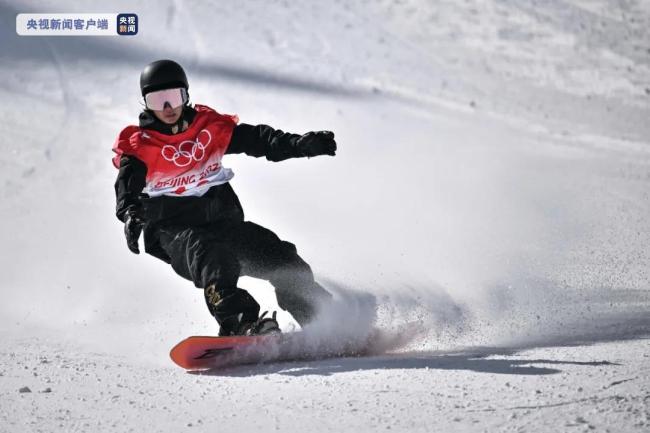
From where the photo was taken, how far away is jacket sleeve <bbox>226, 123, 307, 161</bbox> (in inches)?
197

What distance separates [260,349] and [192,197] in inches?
38.2

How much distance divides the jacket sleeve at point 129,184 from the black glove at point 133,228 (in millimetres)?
69

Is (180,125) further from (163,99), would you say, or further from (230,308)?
(230,308)

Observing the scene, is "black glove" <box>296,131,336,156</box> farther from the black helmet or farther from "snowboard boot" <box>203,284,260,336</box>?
"snowboard boot" <box>203,284,260,336</box>

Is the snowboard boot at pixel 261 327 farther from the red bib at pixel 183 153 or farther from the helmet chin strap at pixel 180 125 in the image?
the helmet chin strap at pixel 180 125

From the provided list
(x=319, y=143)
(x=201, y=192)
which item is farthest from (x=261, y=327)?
(x=319, y=143)

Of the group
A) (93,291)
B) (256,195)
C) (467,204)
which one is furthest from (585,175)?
(93,291)

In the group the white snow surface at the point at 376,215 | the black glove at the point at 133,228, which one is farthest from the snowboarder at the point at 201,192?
the white snow surface at the point at 376,215

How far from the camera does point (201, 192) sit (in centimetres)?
496

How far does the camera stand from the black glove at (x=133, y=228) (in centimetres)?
430

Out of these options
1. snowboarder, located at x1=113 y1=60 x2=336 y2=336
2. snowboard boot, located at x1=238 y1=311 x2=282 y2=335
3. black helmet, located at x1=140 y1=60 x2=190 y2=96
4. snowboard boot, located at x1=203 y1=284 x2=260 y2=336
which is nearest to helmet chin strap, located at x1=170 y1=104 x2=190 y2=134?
snowboarder, located at x1=113 y1=60 x2=336 y2=336

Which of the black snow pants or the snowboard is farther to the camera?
the black snow pants

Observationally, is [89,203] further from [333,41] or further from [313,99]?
[333,41]

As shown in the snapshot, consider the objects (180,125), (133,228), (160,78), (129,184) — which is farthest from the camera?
(180,125)
